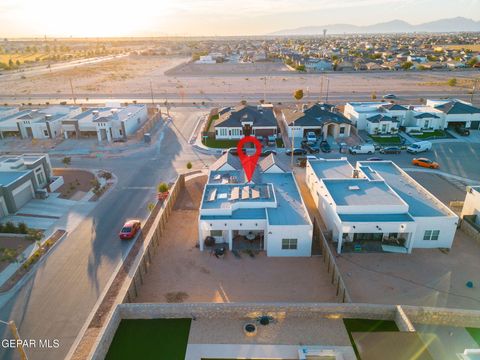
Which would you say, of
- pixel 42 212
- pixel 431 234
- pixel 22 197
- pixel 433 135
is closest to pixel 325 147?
pixel 433 135

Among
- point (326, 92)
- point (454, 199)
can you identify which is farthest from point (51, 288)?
point (326, 92)

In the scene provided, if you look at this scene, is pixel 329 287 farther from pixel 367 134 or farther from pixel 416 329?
pixel 367 134

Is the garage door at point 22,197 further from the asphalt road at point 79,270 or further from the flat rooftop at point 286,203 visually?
the flat rooftop at point 286,203

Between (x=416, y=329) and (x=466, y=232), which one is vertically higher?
(x=416, y=329)

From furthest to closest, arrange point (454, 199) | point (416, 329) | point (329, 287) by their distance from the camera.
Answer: point (454, 199)
point (329, 287)
point (416, 329)

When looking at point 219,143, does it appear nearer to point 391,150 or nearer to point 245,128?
point 245,128

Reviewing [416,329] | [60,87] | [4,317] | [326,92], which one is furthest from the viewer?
[60,87]

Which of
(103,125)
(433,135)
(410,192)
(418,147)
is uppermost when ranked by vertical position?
(103,125)
